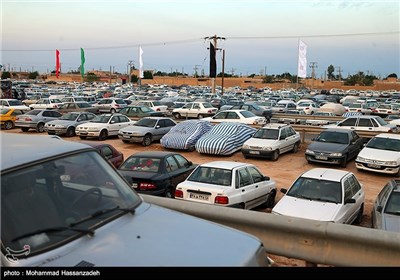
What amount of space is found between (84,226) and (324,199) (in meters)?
8.40

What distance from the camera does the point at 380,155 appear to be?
1761 cm

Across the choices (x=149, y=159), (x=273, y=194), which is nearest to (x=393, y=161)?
(x=273, y=194)

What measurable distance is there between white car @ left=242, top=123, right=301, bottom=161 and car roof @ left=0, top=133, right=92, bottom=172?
16.9m

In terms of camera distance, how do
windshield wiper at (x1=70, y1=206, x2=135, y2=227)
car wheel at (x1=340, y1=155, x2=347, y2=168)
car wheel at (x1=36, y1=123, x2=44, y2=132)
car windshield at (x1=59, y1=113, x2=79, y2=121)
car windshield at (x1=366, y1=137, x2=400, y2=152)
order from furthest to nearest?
1. car wheel at (x1=36, y1=123, x2=44, y2=132)
2. car windshield at (x1=59, y1=113, x2=79, y2=121)
3. car wheel at (x1=340, y1=155, x2=347, y2=168)
4. car windshield at (x1=366, y1=137, x2=400, y2=152)
5. windshield wiper at (x1=70, y1=206, x2=135, y2=227)

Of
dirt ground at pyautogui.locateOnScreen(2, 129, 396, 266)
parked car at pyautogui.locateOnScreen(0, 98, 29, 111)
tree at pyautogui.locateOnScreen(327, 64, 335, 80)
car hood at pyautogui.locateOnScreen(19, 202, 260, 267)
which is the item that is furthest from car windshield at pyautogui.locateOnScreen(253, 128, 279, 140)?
tree at pyautogui.locateOnScreen(327, 64, 335, 80)

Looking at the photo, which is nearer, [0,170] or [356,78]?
[0,170]

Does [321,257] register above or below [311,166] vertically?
above

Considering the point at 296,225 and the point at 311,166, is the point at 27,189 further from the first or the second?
the point at 311,166

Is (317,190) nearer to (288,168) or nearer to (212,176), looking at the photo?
(212,176)

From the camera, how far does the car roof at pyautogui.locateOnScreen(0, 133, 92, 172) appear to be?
3.25 m

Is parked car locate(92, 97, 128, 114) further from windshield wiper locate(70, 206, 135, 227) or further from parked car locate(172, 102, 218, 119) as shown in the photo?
windshield wiper locate(70, 206, 135, 227)

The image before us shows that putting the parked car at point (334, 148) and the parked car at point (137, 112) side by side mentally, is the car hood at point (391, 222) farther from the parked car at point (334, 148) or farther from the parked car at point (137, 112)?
the parked car at point (137, 112)
